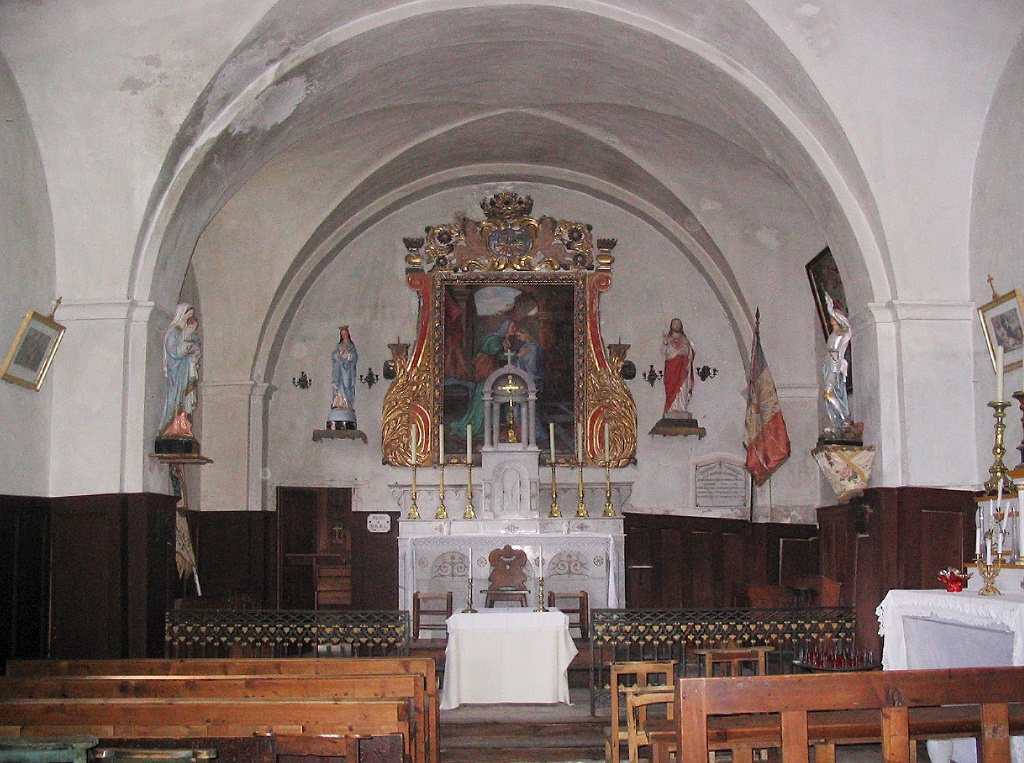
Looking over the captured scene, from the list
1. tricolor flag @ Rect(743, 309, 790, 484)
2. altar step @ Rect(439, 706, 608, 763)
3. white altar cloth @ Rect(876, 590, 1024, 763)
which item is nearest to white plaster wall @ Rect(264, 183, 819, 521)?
tricolor flag @ Rect(743, 309, 790, 484)

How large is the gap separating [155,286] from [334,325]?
5082 millimetres

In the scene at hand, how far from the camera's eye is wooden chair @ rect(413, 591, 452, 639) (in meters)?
11.7

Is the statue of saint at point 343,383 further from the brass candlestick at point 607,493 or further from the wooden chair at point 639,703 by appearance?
the wooden chair at point 639,703

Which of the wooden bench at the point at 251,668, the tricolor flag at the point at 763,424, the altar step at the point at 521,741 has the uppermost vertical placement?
the tricolor flag at the point at 763,424

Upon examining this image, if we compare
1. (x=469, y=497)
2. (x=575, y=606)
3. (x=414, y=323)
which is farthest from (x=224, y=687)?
(x=414, y=323)

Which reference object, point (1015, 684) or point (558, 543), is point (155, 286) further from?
point (1015, 684)

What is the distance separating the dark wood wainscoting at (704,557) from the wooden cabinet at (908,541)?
371 centimetres

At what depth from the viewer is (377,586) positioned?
13586mm

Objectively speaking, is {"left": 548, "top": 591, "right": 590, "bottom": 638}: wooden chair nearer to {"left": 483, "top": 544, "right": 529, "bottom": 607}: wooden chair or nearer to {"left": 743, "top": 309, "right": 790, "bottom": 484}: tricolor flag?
{"left": 483, "top": 544, "right": 529, "bottom": 607}: wooden chair

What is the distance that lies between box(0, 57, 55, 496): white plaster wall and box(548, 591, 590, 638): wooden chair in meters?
4.82

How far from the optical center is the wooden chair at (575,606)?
1157 cm

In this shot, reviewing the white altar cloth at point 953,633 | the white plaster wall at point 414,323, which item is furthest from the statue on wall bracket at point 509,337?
the white altar cloth at point 953,633

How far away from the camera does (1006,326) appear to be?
7918 mm

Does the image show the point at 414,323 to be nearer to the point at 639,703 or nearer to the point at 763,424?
the point at 763,424
